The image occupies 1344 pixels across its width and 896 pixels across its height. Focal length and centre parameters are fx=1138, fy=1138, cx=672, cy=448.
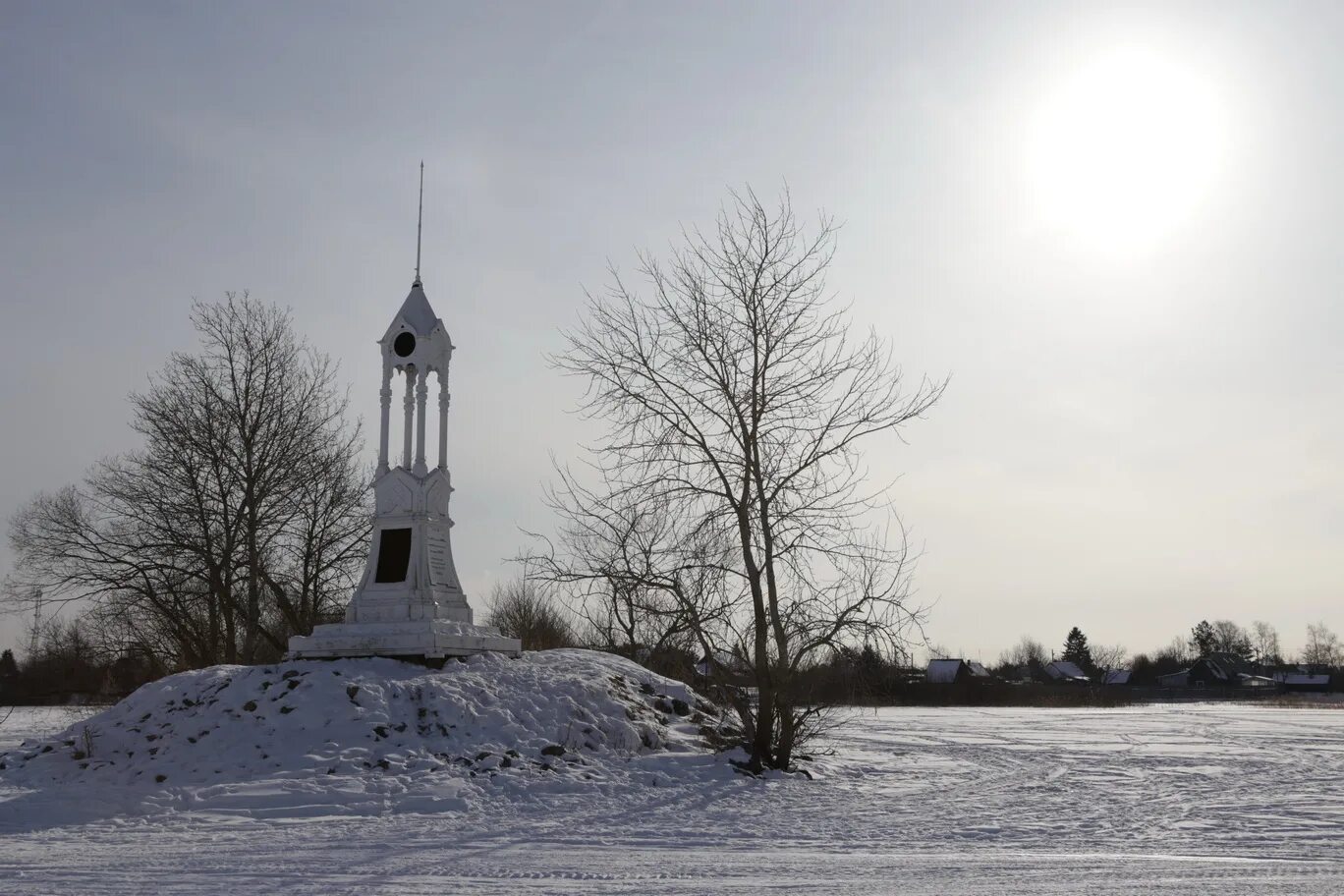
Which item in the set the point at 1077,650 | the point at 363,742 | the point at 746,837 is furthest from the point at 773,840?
the point at 1077,650

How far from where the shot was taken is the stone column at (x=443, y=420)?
63.3 feet

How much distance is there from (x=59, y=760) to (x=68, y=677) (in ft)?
73.2

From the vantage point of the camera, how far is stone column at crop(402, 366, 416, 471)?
19.1 metres

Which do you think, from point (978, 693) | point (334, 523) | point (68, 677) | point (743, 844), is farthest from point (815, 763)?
point (978, 693)

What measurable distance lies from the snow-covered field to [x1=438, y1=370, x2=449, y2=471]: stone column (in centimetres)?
684

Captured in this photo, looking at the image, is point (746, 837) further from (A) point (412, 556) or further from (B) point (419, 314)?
(B) point (419, 314)

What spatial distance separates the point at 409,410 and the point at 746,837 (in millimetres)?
10986

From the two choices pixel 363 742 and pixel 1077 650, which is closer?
pixel 363 742

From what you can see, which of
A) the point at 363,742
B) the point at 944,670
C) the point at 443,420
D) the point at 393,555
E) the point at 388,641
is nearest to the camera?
the point at 363,742

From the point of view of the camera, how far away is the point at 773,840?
10688mm

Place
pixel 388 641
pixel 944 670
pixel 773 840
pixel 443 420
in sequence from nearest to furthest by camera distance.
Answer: pixel 773 840, pixel 388 641, pixel 443 420, pixel 944 670

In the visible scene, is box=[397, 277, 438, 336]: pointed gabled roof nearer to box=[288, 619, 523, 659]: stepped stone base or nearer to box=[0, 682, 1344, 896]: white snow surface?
box=[288, 619, 523, 659]: stepped stone base

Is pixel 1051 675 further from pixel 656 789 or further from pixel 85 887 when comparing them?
pixel 85 887

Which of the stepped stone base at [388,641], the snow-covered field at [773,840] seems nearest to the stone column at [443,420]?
the stepped stone base at [388,641]
